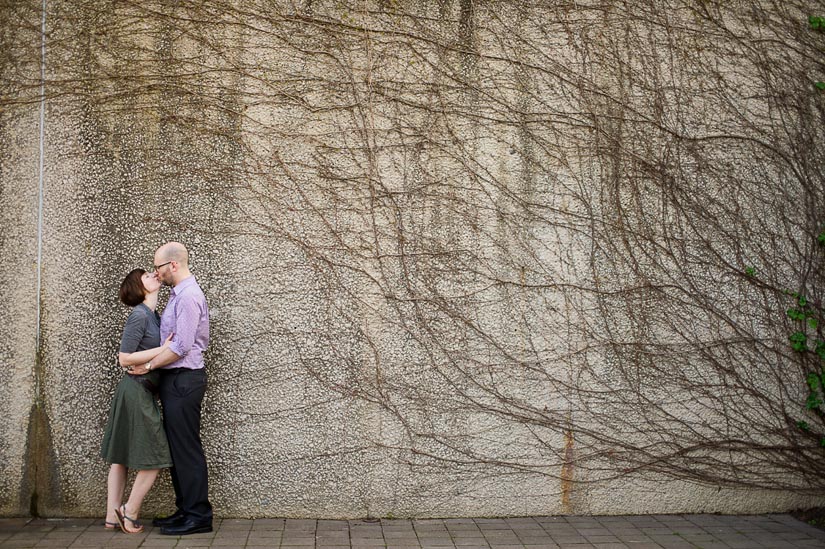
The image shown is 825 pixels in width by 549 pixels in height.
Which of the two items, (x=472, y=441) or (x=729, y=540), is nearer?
(x=729, y=540)

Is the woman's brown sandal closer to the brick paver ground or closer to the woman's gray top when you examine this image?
the brick paver ground

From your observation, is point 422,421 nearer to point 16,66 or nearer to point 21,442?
point 21,442

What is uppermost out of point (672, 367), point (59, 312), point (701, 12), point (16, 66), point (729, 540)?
point (701, 12)

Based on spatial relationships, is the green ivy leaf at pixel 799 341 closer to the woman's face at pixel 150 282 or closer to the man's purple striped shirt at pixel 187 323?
the man's purple striped shirt at pixel 187 323

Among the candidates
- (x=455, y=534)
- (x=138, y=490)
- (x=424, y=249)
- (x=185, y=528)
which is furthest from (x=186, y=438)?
(x=424, y=249)

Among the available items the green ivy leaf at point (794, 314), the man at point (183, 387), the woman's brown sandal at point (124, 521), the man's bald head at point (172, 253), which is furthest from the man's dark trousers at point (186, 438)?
the green ivy leaf at point (794, 314)

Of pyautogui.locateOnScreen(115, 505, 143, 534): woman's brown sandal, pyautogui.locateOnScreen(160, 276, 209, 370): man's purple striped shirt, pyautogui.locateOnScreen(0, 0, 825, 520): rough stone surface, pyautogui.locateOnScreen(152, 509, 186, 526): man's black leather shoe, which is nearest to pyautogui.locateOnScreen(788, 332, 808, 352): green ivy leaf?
pyautogui.locateOnScreen(0, 0, 825, 520): rough stone surface

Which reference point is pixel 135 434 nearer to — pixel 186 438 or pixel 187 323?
pixel 186 438

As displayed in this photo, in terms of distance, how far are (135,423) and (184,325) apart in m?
0.59

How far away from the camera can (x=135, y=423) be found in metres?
4.30

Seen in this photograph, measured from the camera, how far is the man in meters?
4.32

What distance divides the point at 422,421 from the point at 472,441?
337mm

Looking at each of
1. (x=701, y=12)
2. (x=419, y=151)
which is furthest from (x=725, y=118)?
(x=419, y=151)

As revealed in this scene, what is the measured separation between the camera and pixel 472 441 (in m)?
4.93
